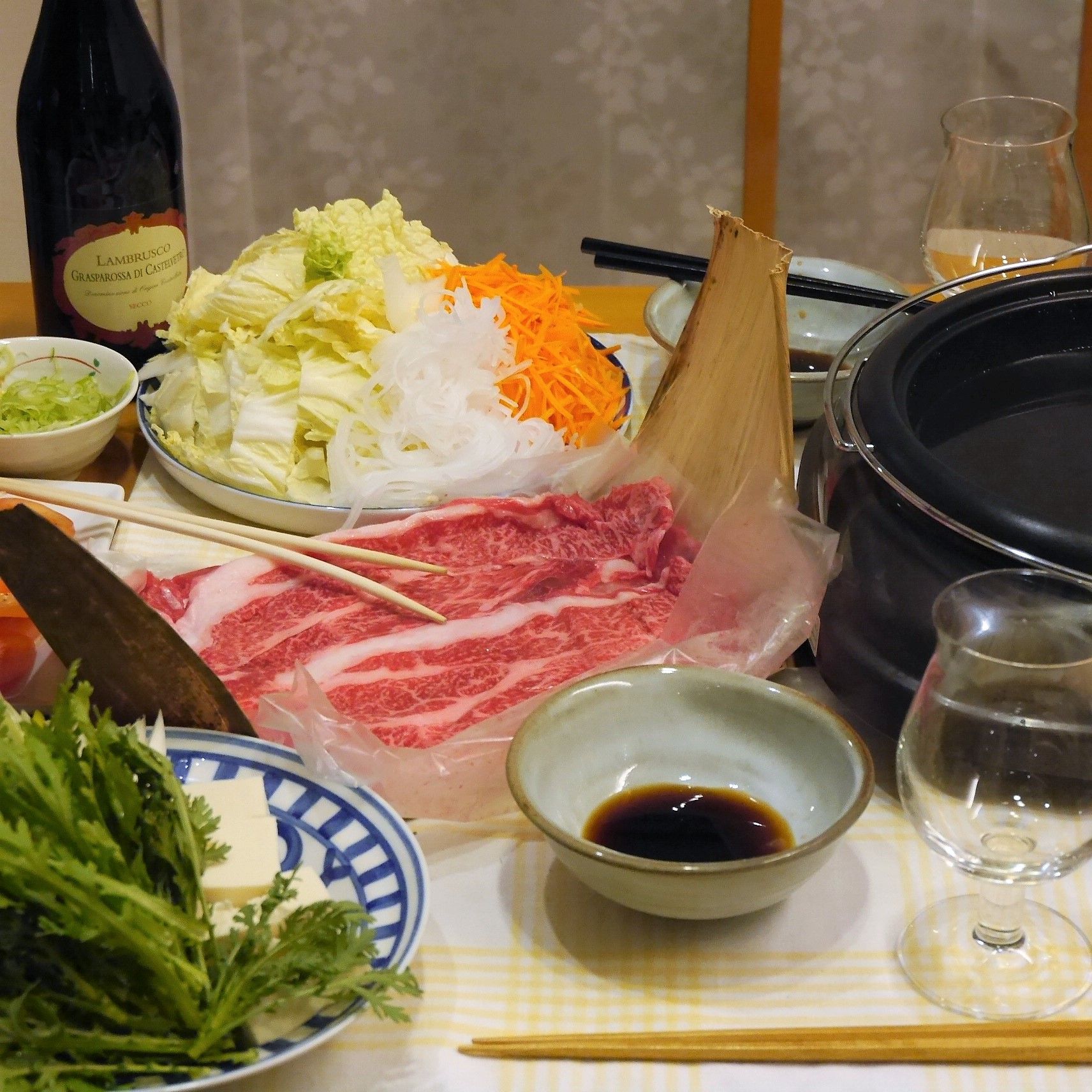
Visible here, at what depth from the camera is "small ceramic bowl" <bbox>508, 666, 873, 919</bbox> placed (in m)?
0.85

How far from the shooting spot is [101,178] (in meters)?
1.64

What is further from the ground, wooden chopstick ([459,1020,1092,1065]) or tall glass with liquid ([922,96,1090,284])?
tall glass with liquid ([922,96,1090,284])

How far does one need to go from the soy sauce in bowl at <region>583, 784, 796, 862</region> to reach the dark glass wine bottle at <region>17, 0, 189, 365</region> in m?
1.02

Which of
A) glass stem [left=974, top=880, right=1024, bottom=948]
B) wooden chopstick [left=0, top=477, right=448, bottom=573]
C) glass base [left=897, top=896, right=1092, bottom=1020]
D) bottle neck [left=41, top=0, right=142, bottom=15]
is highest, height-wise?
bottle neck [left=41, top=0, right=142, bottom=15]

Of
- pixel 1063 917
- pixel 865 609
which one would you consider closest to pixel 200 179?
pixel 865 609

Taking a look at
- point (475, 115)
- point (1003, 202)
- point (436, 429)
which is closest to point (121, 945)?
point (436, 429)

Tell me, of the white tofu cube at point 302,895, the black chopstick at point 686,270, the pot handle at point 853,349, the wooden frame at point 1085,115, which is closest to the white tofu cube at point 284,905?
the white tofu cube at point 302,895

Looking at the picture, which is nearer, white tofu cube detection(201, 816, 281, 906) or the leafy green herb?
the leafy green herb

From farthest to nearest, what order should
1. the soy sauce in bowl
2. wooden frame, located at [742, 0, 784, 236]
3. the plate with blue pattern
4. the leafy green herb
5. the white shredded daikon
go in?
wooden frame, located at [742, 0, 784, 236] → the white shredded daikon → the soy sauce in bowl → the plate with blue pattern → the leafy green herb

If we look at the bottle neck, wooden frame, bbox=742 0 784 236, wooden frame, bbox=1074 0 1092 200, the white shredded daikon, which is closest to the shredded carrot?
the white shredded daikon

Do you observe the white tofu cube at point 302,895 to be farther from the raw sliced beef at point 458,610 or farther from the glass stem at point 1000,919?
the glass stem at point 1000,919

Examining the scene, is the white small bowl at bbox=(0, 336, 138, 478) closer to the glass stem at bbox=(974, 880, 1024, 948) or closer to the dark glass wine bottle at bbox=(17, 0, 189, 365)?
the dark glass wine bottle at bbox=(17, 0, 189, 365)

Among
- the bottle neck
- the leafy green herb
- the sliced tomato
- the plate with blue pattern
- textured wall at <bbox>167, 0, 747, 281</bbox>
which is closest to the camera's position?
the leafy green herb

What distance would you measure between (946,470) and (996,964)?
0.36 metres
